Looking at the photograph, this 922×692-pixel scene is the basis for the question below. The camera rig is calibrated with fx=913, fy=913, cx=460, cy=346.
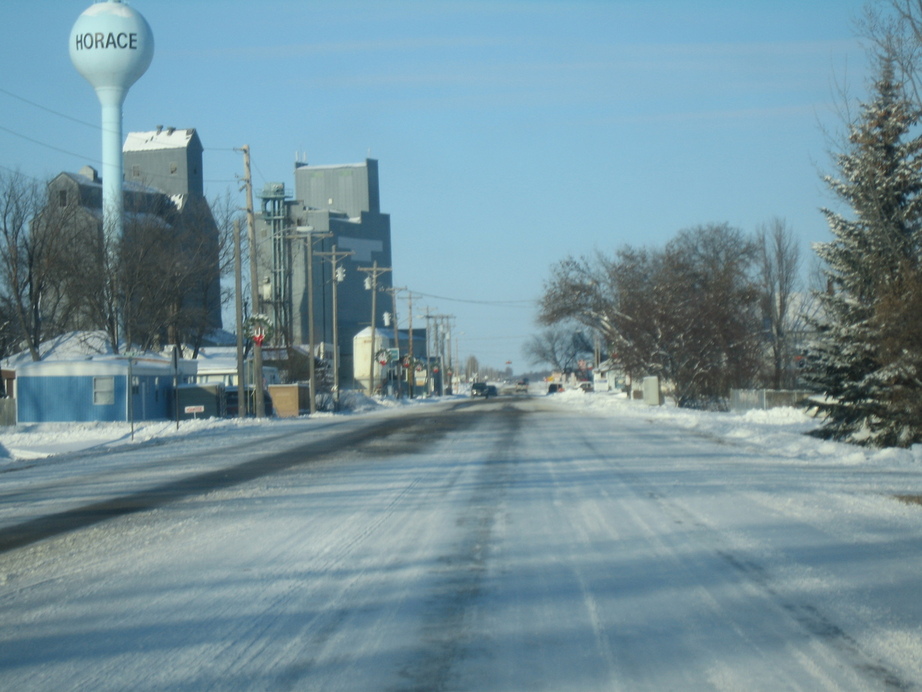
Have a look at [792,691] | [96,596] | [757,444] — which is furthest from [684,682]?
[757,444]

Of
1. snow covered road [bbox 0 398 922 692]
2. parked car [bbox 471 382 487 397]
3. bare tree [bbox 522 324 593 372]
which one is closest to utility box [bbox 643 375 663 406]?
snow covered road [bbox 0 398 922 692]

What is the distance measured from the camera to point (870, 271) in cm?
2095

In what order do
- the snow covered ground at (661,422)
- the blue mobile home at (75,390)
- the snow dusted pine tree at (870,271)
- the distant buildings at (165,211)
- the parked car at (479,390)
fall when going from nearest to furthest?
the snow covered ground at (661,422) < the snow dusted pine tree at (870,271) < the blue mobile home at (75,390) < the distant buildings at (165,211) < the parked car at (479,390)

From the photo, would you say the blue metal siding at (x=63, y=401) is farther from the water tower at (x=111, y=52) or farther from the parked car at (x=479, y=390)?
the parked car at (x=479, y=390)

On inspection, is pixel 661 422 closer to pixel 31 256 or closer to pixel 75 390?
pixel 75 390

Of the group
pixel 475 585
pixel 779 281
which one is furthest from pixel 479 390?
pixel 475 585

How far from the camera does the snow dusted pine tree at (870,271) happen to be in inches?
741

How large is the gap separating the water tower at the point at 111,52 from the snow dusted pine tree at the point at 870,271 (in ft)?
144

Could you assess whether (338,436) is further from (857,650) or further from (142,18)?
(142,18)

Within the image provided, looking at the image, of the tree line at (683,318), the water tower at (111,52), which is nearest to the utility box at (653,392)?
the tree line at (683,318)

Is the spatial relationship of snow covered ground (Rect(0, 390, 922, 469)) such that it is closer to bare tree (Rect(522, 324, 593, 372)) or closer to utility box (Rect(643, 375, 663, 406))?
utility box (Rect(643, 375, 663, 406))

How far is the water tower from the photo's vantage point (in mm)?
55750

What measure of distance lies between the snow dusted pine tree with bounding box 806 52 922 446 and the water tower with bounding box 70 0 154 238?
1723 inches

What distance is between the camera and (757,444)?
64.8ft
